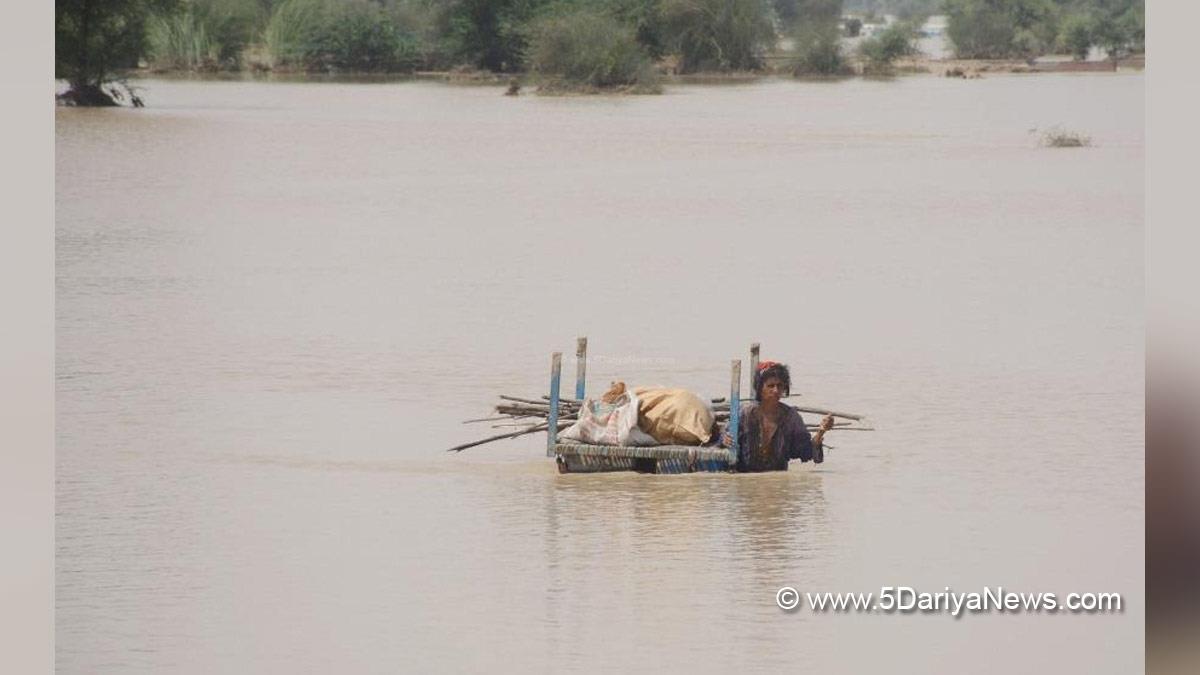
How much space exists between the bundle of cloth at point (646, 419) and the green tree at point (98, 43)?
12.1m

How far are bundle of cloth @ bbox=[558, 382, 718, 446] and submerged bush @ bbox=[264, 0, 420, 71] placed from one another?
1238cm

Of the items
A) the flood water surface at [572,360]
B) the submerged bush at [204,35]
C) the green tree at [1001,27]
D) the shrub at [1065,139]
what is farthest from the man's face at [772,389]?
the submerged bush at [204,35]

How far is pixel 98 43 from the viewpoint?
68.4ft

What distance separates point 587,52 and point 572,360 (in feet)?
29.1

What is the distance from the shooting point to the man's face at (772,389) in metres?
9.15

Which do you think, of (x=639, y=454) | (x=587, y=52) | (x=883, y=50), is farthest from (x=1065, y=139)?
(x=639, y=454)

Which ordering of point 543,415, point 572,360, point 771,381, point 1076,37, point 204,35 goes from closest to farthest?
point 771,381 < point 543,415 < point 572,360 < point 1076,37 < point 204,35

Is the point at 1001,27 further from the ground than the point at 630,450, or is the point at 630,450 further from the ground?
the point at 1001,27

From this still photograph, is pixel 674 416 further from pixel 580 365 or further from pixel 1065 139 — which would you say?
pixel 1065 139

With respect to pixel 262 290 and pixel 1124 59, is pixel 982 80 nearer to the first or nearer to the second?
pixel 1124 59

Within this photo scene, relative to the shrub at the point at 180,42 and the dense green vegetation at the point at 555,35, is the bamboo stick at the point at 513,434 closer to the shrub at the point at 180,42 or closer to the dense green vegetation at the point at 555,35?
the dense green vegetation at the point at 555,35

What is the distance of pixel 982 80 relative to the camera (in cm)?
2148

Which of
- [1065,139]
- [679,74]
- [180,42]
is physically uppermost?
[180,42]

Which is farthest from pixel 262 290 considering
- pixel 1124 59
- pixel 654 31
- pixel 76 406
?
pixel 1124 59
